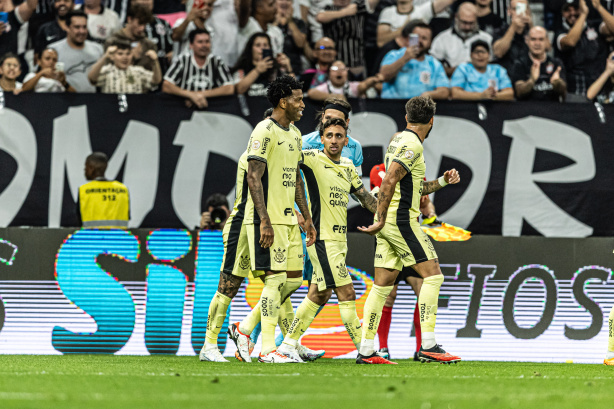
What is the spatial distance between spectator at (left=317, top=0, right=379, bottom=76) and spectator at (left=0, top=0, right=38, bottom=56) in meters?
4.09

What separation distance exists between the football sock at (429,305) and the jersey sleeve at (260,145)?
1783 millimetres

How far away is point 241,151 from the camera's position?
11383mm

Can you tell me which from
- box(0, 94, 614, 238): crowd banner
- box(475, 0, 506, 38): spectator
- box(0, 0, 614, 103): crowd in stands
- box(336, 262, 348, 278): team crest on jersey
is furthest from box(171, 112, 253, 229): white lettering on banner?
box(475, 0, 506, 38): spectator

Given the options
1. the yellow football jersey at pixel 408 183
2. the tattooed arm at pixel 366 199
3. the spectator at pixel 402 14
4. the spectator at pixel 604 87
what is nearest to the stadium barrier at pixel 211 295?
the tattooed arm at pixel 366 199

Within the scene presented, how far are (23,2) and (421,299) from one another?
7.94 meters

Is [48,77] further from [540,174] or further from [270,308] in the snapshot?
[540,174]

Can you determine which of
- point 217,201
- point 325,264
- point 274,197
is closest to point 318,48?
point 217,201

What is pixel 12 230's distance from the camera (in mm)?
9844

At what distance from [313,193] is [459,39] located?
5.73m

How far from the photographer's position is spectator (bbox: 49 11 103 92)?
12.1 m

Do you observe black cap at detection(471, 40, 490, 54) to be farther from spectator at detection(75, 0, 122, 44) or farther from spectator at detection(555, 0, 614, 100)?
spectator at detection(75, 0, 122, 44)

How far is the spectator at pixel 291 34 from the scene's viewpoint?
1273 cm

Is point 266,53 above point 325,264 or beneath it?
above

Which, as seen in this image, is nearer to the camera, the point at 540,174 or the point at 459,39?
the point at 540,174
